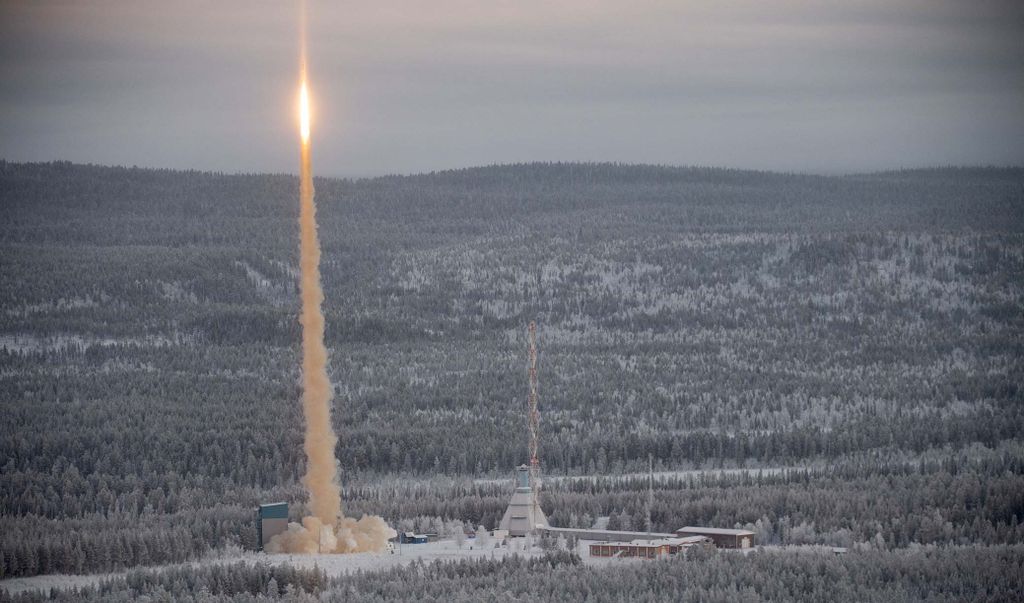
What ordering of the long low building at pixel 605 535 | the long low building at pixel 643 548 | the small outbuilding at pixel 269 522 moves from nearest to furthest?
the long low building at pixel 643 548
the small outbuilding at pixel 269 522
the long low building at pixel 605 535

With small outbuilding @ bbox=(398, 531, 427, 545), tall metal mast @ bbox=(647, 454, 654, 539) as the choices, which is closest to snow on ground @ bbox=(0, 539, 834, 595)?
small outbuilding @ bbox=(398, 531, 427, 545)

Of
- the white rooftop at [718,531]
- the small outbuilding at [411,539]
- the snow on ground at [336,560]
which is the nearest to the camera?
the snow on ground at [336,560]

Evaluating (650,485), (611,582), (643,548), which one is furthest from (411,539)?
(650,485)

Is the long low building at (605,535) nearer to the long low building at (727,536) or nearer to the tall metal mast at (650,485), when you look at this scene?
the tall metal mast at (650,485)

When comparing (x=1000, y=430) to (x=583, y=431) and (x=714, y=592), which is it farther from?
(x=714, y=592)

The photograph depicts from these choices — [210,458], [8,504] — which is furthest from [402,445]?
[8,504]

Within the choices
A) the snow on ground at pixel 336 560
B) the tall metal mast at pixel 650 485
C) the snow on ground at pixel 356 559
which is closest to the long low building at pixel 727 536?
the snow on ground at pixel 356 559

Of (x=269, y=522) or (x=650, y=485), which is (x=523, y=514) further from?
(x=650, y=485)
